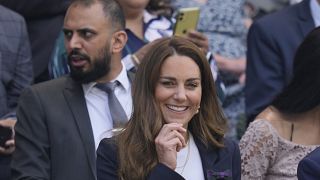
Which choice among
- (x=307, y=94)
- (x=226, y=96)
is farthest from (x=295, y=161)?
(x=226, y=96)

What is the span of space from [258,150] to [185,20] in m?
1.38

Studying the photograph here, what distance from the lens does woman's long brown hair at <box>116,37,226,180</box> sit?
4895 millimetres

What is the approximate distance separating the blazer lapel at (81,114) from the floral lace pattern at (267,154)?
814mm

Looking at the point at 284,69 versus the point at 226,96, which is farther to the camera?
the point at 226,96

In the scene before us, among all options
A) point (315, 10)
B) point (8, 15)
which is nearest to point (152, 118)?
point (8, 15)

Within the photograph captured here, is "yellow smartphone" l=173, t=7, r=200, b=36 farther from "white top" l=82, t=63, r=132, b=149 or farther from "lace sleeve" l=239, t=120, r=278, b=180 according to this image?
"lace sleeve" l=239, t=120, r=278, b=180

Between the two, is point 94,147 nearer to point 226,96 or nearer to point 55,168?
point 55,168

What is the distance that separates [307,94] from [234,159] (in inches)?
27.3

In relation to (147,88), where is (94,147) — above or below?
below

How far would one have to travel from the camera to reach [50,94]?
5.86 metres

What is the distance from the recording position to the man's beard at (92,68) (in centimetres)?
595

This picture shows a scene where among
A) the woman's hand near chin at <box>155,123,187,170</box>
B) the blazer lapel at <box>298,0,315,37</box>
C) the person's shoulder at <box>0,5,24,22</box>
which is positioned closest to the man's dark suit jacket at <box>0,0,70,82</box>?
the person's shoulder at <box>0,5,24,22</box>

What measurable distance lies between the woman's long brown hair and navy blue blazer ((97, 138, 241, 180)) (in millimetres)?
40

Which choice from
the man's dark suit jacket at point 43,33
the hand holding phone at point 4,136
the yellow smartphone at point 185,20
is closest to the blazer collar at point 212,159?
the hand holding phone at point 4,136
